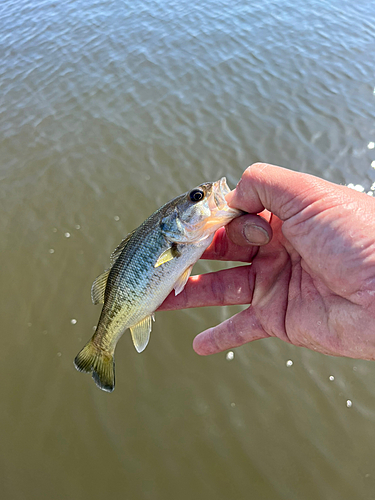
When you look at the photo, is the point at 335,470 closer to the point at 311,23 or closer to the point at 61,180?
the point at 61,180

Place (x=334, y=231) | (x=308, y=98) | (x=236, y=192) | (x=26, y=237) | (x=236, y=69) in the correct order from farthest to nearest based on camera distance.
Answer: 1. (x=236, y=69)
2. (x=308, y=98)
3. (x=26, y=237)
4. (x=236, y=192)
5. (x=334, y=231)

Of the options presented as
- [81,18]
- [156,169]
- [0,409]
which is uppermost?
[81,18]

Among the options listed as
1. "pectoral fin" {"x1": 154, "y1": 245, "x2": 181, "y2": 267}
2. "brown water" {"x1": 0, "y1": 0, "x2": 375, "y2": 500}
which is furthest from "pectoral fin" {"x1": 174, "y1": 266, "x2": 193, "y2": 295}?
"brown water" {"x1": 0, "y1": 0, "x2": 375, "y2": 500}

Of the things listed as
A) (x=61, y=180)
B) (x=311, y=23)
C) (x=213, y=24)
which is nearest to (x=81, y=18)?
(x=213, y=24)

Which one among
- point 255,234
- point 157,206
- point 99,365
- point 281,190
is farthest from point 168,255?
point 157,206

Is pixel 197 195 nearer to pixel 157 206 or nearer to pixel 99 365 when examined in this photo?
pixel 99 365

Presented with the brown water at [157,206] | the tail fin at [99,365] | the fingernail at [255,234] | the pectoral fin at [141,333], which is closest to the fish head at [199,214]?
the fingernail at [255,234]

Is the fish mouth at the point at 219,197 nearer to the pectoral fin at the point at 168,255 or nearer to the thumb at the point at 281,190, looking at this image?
the thumb at the point at 281,190

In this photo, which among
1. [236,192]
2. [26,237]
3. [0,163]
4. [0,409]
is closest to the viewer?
[236,192]
